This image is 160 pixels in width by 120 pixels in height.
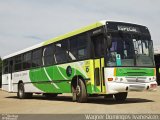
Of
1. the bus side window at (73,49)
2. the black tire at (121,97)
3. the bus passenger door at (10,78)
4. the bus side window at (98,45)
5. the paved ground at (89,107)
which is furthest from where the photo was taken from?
the bus passenger door at (10,78)

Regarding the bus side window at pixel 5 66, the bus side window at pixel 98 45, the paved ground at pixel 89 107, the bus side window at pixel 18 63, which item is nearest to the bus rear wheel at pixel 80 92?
the paved ground at pixel 89 107

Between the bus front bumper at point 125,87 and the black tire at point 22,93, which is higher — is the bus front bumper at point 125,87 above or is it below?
above

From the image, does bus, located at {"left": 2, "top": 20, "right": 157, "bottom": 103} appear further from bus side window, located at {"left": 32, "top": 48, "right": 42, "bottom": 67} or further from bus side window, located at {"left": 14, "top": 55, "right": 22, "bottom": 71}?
bus side window, located at {"left": 14, "top": 55, "right": 22, "bottom": 71}

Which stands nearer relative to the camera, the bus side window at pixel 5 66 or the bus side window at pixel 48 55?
the bus side window at pixel 48 55

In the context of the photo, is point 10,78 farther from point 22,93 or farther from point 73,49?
point 73,49

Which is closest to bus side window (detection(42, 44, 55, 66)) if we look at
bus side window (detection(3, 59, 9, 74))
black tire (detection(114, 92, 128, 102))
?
black tire (detection(114, 92, 128, 102))

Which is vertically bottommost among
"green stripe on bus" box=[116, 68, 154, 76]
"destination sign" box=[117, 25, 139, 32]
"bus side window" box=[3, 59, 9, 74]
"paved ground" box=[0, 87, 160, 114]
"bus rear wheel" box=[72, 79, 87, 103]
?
"paved ground" box=[0, 87, 160, 114]

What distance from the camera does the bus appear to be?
13.0 metres

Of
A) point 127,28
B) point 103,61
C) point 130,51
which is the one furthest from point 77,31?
point 130,51

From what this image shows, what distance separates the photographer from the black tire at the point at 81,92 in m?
14.3

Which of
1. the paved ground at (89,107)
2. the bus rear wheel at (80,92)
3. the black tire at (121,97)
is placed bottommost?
the paved ground at (89,107)

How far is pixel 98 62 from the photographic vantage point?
1348cm

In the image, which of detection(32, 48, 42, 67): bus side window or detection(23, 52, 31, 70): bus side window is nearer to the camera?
detection(32, 48, 42, 67): bus side window

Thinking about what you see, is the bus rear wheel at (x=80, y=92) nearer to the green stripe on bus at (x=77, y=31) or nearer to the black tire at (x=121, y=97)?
the black tire at (x=121, y=97)
